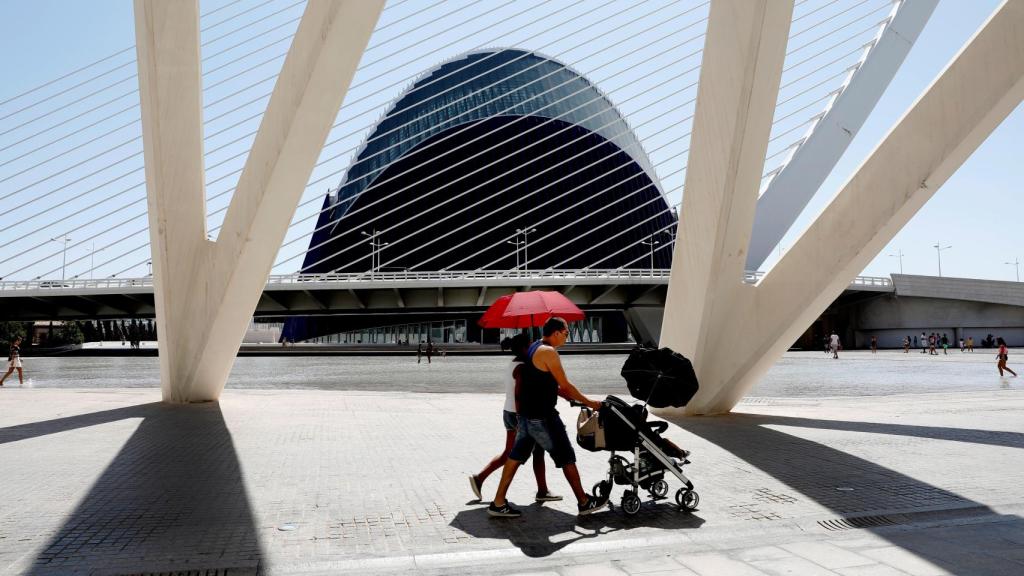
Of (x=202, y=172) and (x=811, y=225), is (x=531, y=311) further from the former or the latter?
(x=202, y=172)

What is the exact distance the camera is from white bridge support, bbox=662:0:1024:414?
8.35m

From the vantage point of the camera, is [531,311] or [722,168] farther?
[722,168]

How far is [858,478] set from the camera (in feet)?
20.5

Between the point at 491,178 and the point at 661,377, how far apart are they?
7317 cm

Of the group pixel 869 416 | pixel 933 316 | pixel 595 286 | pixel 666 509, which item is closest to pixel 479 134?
pixel 595 286

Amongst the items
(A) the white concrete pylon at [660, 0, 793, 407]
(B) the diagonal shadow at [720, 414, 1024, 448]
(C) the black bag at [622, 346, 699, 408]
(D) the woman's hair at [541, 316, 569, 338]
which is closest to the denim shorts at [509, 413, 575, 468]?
(D) the woman's hair at [541, 316, 569, 338]

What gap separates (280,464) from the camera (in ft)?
23.3

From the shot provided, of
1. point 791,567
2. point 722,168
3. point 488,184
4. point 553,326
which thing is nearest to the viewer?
point 791,567

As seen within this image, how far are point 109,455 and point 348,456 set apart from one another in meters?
2.38

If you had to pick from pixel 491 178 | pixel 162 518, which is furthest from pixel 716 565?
pixel 491 178

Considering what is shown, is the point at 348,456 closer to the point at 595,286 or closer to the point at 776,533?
the point at 776,533

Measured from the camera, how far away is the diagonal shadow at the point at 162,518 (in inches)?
160

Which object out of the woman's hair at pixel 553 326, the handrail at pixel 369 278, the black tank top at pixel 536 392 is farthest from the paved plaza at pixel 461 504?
the handrail at pixel 369 278

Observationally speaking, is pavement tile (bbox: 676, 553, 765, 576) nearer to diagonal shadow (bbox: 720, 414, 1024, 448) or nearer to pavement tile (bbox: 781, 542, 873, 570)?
pavement tile (bbox: 781, 542, 873, 570)
